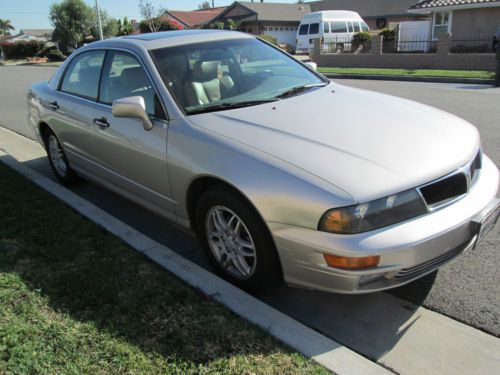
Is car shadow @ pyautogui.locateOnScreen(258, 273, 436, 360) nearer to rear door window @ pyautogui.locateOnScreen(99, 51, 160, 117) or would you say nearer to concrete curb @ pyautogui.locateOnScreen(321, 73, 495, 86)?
→ rear door window @ pyautogui.locateOnScreen(99, 51, 160, 117)

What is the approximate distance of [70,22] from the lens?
5709 cm

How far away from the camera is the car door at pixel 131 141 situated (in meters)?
3.56

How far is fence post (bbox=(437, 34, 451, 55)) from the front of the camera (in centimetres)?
1802

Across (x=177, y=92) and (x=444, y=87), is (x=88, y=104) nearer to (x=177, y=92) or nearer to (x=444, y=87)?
(x=177, y=92)

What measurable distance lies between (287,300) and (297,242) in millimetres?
757

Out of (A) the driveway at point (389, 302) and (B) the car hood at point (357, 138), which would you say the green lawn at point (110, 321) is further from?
(B) the car hood at point (357, 138)

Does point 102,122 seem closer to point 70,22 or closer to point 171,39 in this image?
point 171,39

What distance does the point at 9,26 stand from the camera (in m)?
124

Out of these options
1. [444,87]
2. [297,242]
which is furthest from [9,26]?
[297,242]

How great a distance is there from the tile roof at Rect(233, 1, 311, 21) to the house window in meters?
23.5

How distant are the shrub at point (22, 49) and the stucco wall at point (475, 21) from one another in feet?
154

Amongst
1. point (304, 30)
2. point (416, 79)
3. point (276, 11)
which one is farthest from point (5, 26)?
point (416, 79)

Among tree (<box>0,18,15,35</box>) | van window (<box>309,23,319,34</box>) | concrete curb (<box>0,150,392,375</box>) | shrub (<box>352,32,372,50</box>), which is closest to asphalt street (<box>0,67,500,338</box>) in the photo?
concrete curb (<box>0,150,392,375</box>)

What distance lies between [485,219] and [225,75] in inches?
87.6
